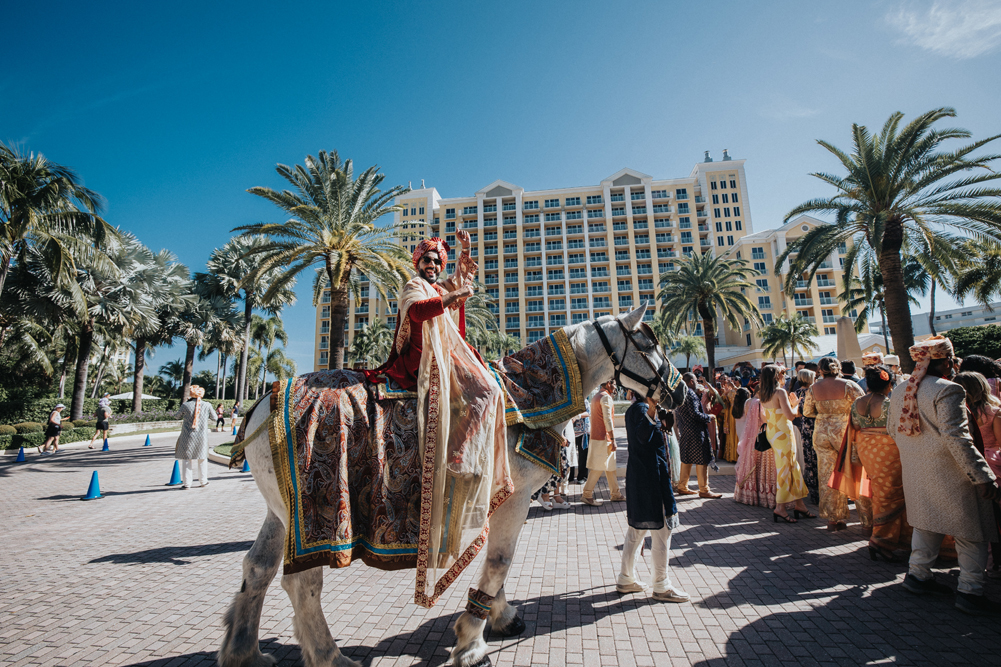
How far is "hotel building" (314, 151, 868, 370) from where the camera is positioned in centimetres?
6825

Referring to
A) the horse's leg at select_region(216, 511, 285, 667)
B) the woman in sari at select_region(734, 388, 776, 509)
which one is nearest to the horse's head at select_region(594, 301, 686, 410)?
the horse's leg at select_region(216, 511, 285, 667)

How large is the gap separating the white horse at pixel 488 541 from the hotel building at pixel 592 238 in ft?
208

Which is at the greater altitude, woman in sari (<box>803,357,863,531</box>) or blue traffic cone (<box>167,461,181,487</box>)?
woman in sari (<box>803,357,863,531</box>)

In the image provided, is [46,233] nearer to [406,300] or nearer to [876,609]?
[406,300]

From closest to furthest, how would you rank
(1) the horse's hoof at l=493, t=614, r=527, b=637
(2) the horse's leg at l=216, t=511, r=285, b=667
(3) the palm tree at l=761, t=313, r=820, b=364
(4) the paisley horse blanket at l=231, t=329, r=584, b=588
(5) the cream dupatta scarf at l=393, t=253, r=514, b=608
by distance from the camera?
(4) the paisley horse blanket at l=231, t=329, r=584, b=588 → (5) the cream dupatta scarf at l=393, t=253, r=514, b=608 → (2) the horse's leg at l=216, t=511, r=285, b=667 → (1) the horse's hoof at l=493, t=614, r=527, b=637 → (3) the palm tree at l=761, t=313, r=820, b=364

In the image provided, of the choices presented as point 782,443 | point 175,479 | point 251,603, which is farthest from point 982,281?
point 175,479

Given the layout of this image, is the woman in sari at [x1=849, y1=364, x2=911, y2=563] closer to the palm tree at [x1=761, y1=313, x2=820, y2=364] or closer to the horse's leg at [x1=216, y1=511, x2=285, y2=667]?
the horse's leg at [x1=216, y1=511, x2=285, y2=667]

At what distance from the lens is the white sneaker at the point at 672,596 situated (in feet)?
13.0

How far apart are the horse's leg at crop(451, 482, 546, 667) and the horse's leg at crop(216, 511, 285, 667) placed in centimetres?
132

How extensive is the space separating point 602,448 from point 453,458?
18.2 feet

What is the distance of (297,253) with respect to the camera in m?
12.9

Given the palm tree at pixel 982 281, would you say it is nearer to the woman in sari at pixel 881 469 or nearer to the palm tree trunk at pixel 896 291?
the palm tree trunk at pixel 896 291

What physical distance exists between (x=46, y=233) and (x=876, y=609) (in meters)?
22.0

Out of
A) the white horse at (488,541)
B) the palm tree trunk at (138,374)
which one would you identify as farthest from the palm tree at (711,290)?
the palm tree trunk at (138,374)
